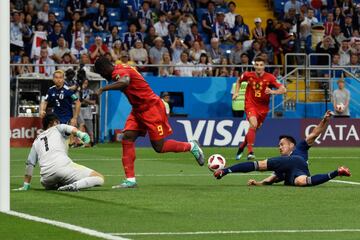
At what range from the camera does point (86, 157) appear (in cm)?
2683

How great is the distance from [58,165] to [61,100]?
8.77 m

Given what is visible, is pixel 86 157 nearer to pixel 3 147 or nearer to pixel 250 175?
pixel 250 175

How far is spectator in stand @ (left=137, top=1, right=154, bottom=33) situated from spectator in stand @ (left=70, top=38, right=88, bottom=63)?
2.39 meters

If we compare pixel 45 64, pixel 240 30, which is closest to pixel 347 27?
pixel 240 30

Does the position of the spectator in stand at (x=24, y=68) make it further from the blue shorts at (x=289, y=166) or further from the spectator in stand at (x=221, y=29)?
the blue shorts at (x=289, y=166)

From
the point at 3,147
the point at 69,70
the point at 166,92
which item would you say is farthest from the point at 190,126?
the point at 3,147

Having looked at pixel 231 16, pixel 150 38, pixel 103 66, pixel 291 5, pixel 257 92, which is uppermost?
pixel 291 5

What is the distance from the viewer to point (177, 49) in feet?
116

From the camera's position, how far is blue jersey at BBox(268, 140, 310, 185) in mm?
16953

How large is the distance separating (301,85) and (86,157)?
1091 cm

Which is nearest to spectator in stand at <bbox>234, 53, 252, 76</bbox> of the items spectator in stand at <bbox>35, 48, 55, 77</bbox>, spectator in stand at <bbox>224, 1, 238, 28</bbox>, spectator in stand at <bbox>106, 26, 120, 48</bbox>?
spectator in stand at <bbox>224, 1, 238, 28</bbox>

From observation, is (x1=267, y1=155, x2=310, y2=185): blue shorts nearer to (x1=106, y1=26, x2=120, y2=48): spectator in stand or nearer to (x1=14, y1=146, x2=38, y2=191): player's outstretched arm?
(x1=14, y1=146, x2=38, y2=191): player's outstretched arm

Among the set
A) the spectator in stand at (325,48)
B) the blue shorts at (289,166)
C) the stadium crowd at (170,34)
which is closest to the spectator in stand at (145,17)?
the stadium crowd at (170,34)

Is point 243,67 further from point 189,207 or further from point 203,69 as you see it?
point 189,207
